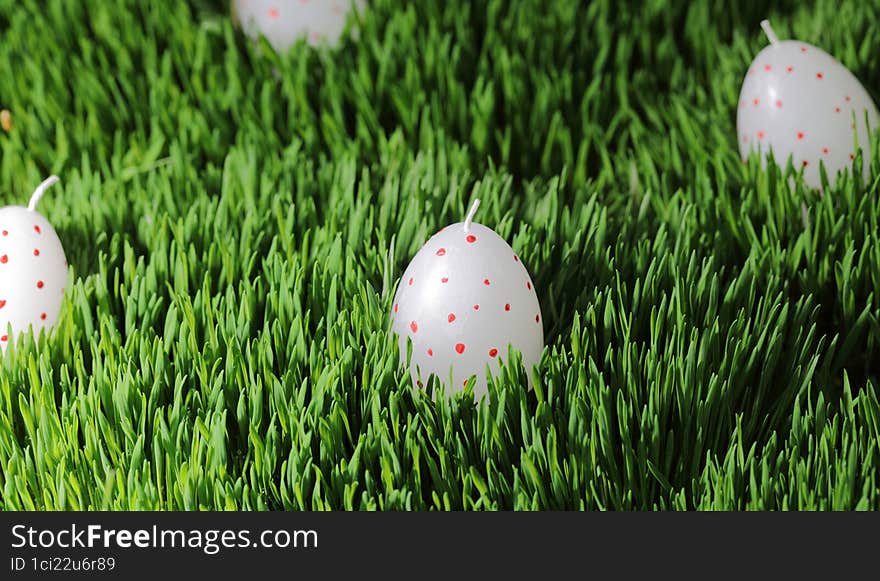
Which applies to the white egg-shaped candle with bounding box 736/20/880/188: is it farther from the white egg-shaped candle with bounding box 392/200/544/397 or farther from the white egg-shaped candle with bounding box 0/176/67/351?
the white egg-shaped candle with bounding box 0/176/67/351

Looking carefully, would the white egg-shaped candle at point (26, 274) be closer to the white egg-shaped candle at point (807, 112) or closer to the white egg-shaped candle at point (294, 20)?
the white egg-shaped candle at point (294, 20)

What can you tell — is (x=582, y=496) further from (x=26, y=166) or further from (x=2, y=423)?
(x=26, y=166)

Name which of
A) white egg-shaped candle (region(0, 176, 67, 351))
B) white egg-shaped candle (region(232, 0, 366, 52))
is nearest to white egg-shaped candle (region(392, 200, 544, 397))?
white egg-shaped candle (region(0, 176, 67, 351))

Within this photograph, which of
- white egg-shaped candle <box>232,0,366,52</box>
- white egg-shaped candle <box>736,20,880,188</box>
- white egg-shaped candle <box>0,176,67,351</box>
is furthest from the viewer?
white egg-shaped candle <box>232,0,366,52</box>

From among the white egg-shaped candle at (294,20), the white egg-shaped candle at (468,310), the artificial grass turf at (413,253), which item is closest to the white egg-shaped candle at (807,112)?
the artificial grass turf at (413,253)

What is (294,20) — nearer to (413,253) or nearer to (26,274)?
(413,253)

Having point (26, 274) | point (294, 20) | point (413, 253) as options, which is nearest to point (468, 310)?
point (413, 253)
